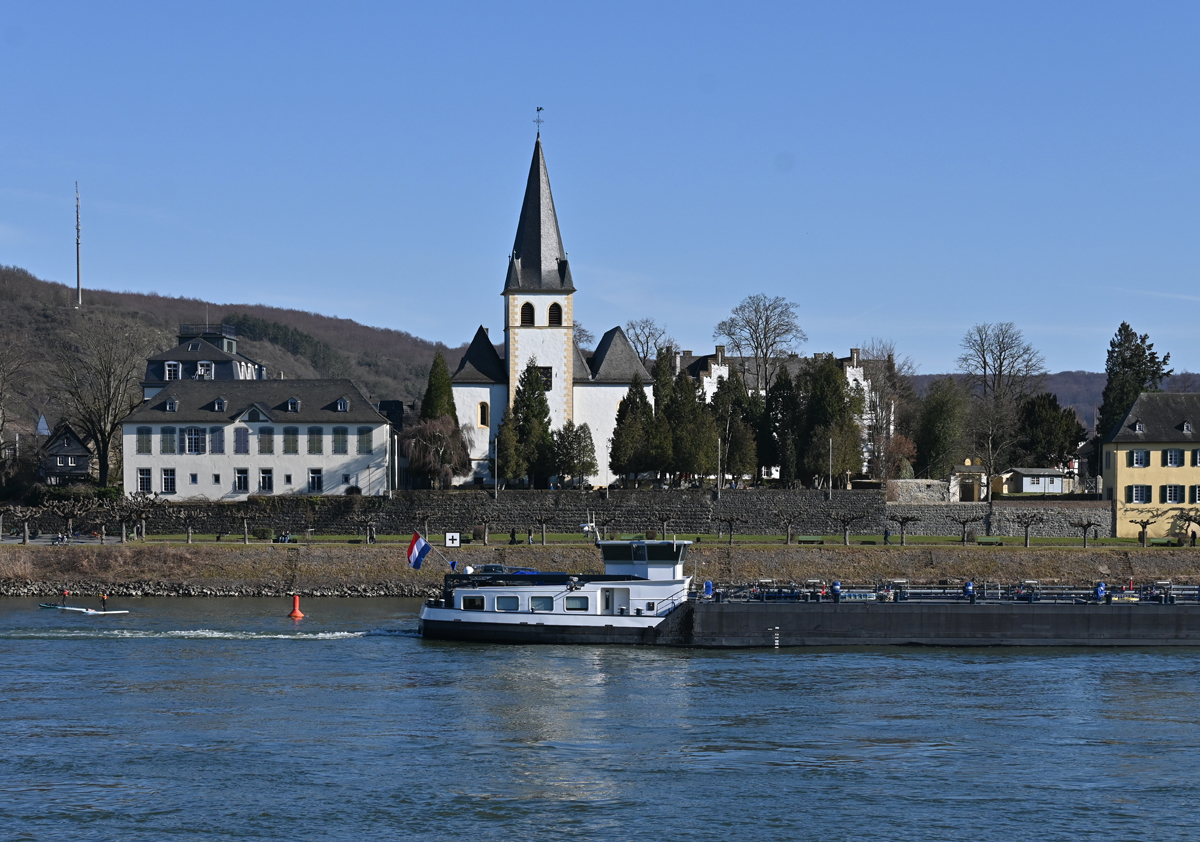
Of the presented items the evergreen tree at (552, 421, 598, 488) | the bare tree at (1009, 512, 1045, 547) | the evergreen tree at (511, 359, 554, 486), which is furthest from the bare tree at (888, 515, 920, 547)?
the evergreen tree at (511, 359, 554, 486)

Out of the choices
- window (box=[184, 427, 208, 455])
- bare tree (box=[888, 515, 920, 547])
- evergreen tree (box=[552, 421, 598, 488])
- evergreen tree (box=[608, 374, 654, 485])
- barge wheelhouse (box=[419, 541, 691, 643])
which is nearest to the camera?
barge wheelhouse (box=[419, 541, 691, 643])

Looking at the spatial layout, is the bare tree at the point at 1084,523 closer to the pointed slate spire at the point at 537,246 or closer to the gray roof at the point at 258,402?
the pointed slate spire at the point at 537,246

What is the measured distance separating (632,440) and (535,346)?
32.0 feet

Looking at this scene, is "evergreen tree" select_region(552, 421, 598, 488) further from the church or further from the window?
the window

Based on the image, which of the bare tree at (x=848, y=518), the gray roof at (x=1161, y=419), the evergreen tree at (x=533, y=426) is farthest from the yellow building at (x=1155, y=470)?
the evergreen tree at (x=533, y=426)

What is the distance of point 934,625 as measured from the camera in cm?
4509

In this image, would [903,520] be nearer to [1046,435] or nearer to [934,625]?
[934,625]

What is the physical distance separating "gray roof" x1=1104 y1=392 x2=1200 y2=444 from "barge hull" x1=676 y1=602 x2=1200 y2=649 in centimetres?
2972

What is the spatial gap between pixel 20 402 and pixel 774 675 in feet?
352

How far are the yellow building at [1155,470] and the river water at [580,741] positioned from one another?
29.2 metres

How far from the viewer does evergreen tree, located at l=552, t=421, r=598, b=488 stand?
7806 centimetres

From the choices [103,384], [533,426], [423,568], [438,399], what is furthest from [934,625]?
[103,384]

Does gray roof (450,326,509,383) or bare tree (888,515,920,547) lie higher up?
gray roof (450,326,509,383)

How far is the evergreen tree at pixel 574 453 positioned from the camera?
256ft
